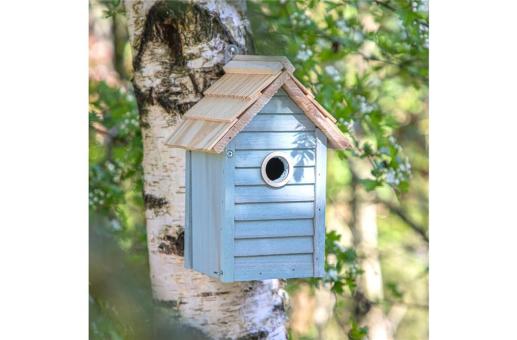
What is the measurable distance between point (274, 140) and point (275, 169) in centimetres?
11

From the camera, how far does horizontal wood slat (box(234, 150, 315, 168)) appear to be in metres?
2.47

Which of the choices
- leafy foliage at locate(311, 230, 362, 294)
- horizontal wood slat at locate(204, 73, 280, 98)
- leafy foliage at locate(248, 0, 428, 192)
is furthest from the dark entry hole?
leafy foliage at locate(311, 230, 362, 294)

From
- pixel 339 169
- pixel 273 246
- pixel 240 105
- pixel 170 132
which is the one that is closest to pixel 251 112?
pixel 240 105

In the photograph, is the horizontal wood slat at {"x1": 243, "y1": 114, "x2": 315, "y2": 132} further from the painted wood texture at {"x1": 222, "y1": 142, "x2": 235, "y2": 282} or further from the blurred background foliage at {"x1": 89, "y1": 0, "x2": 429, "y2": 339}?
the blurred background foliage at {"x1": 89, "y1": 0, "x2": 429, "y2": 339}

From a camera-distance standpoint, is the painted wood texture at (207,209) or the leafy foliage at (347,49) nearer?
the painted wood texture at (207,209)

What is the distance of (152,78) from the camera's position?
283cm

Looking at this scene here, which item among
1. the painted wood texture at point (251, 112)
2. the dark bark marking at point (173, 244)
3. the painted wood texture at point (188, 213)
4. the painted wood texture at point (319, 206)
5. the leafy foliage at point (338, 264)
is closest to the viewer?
the painted wood texture at point (251, 112)

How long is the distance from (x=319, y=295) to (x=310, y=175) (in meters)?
3.38

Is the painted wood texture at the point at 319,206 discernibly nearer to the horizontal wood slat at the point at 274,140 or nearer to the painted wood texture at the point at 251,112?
the horizontal wood slat at the point at 274,140

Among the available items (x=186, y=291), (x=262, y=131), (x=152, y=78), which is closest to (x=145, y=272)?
(x=186, y=291)

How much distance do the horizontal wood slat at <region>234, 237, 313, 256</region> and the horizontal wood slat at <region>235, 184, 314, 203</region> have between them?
0.35 feet

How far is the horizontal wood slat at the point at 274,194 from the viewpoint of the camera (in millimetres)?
2473

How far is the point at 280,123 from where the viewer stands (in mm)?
2508

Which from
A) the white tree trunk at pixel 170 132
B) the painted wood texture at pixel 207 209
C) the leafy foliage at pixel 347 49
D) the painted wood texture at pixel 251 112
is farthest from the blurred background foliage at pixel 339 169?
the painted wood texture at pixel 251 112
